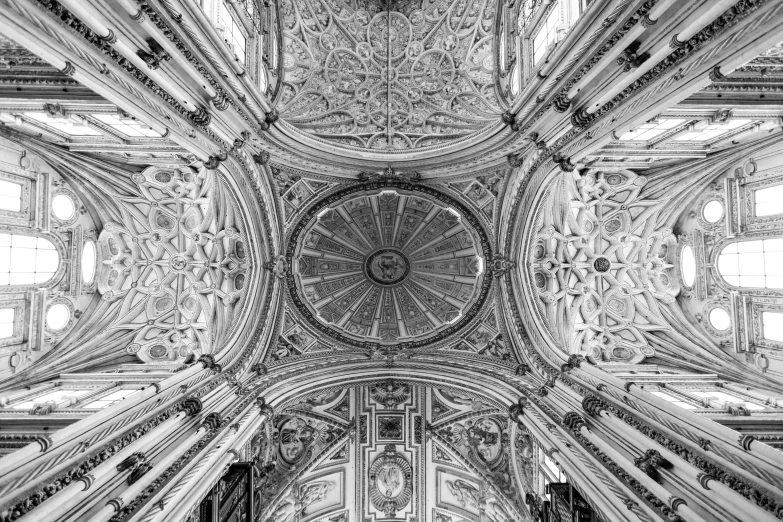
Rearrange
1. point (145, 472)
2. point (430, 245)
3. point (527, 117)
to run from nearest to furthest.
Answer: point (145, 472)
point (527, 117)
point (430, 245)

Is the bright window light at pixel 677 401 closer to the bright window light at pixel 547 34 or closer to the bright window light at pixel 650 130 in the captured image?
the bright window light at pixel 650 130

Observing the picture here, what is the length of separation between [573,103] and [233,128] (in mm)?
10545

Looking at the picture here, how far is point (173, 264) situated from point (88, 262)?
9.84ft

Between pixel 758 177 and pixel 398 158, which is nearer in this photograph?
pixel 758 177

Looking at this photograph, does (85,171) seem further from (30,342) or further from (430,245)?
(430,245)

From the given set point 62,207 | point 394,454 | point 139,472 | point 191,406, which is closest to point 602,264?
point 394,454

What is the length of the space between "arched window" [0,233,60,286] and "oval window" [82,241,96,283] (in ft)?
3.02

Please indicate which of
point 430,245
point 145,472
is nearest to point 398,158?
point 430,245

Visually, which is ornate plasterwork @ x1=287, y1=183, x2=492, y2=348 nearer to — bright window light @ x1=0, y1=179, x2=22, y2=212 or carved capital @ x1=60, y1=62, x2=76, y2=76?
bright window light @ x1=0, y1=179, x2=22, y2=212

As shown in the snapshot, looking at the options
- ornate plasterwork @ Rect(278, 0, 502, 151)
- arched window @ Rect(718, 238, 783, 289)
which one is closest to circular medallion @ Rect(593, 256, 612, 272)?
arched window @ Rect(718, 238, 783, 289)

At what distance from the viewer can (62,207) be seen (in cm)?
1605

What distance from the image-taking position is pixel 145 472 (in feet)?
31.3

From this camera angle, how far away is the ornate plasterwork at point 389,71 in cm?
1900

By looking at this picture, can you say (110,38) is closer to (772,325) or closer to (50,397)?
(50,397)
